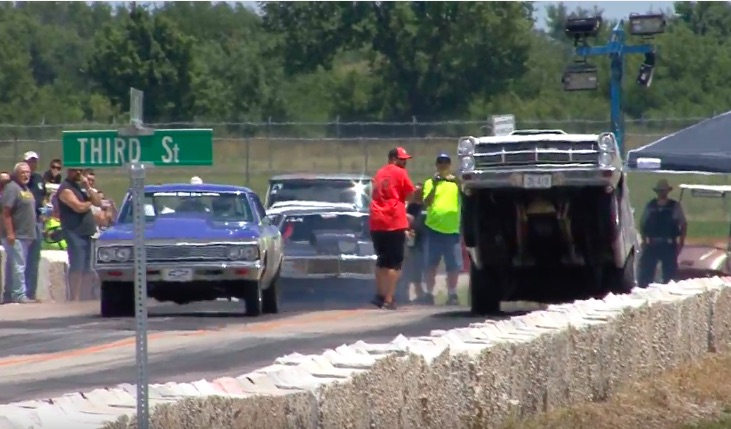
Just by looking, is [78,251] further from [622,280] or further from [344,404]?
[344,404]

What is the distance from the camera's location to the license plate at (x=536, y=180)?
50.5 feet

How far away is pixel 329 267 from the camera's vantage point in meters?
19.8

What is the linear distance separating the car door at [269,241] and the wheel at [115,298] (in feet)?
5.01

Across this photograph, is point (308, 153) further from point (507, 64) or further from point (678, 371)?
point (678, 371)

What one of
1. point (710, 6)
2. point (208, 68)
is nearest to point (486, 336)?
point (208, 68)

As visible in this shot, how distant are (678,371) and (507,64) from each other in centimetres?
3828

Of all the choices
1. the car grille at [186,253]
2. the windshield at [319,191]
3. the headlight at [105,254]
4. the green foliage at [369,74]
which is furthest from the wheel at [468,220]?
the green foliage at [369,74]

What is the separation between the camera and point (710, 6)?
62625 millimetres

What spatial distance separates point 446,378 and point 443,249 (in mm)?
11897

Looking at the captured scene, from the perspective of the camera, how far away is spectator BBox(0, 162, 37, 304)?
773 inches

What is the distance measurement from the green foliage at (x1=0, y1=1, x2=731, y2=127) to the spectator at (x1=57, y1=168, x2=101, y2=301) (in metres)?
23.7

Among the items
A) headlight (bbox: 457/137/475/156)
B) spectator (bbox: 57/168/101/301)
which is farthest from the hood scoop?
headlight (bbox: 457/137/475/156)

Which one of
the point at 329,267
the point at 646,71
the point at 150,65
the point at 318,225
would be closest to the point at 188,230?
the point at 329,267

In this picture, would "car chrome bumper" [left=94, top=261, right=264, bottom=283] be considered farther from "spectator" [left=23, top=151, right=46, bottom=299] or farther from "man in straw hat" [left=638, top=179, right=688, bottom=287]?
"man in straw hat" [left=638, top=179, right=688, bottom=287]
